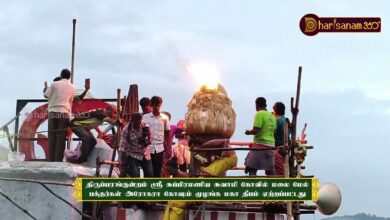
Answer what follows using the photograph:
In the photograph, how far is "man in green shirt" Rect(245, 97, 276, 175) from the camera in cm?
1317

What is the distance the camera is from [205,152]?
44.4 feet

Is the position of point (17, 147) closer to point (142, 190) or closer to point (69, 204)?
point (69, 204)

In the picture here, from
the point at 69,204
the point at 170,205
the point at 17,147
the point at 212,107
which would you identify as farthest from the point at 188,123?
the point at 17,147

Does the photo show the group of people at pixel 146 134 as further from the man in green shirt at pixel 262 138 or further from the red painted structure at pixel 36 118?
the red painted structure at pixel 36 118

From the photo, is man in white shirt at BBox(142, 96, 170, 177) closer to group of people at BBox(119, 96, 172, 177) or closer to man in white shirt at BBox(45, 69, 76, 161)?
group of people at BBox(119, 96, 172, 177)

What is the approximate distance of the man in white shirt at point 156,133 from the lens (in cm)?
1395

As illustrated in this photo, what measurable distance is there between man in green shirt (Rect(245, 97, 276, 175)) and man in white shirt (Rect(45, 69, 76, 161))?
3343mm

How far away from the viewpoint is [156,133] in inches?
552

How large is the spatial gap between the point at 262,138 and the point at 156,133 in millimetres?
1912

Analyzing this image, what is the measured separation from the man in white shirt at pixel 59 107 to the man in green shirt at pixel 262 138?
11.0ft

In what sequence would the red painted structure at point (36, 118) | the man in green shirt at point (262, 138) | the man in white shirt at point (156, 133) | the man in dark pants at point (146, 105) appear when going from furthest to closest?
the red painted structure at point (36, 118)
the man in dark pants at point (146, 105)
the man in white shirt at point (156, 133)
the man in green shirt at point (262, 138)

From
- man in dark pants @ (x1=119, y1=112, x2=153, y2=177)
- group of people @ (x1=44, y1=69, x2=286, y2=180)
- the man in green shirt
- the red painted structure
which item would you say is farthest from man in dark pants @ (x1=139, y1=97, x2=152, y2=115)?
the red painted structure

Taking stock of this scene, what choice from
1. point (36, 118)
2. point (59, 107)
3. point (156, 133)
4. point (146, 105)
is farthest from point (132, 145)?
point (36, 118)

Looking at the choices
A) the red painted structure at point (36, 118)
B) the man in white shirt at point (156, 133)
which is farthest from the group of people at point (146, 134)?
the red painted structure at point (36, 118)
